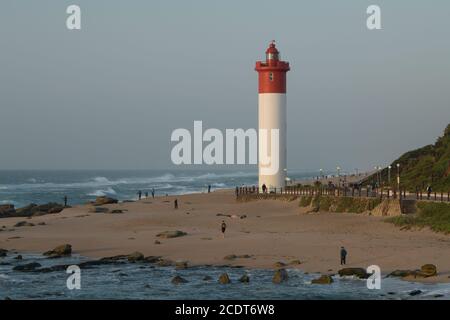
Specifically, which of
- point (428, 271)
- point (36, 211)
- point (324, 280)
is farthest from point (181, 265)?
point (36, 211)

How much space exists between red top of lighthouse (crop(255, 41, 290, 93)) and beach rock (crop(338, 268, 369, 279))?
1149 inches

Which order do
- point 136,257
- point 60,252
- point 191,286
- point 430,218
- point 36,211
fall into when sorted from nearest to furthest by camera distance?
1. point 191,286
2. point 136,257
3. point 60,252
4. point 430,218
5. point 36,211

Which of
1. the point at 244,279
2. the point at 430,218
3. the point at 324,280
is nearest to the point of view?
the point at 324,280

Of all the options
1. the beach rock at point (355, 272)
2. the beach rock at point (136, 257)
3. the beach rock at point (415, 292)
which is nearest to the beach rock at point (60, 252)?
the beach rock at point (136, 257)

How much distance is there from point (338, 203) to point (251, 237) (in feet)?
33.8

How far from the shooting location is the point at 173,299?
22578mm

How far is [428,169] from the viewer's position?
5222 centimetres

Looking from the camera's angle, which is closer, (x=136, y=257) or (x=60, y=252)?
(x=136, y=257)

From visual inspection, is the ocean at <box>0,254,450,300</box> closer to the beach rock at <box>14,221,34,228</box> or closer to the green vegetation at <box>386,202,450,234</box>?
the green vegetation at <box>386,202,450,234</box>

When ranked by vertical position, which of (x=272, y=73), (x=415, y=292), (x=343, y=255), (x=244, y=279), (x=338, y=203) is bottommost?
(x=244, y=279)

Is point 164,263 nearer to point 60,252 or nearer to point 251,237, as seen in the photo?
point 60,252

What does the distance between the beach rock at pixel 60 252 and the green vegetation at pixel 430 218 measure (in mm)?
15469
